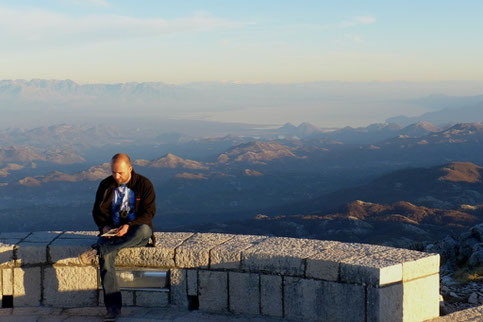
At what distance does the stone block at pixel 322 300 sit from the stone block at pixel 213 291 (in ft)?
2.72

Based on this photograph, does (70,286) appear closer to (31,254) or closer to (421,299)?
(31,254)

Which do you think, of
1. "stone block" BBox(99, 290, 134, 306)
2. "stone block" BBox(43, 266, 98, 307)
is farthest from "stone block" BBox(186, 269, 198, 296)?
"stone block" BBox(43, 266, 98, 307)

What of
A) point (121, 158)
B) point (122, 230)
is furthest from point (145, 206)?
point (121, 158)

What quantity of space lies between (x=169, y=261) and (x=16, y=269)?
88.0 inches

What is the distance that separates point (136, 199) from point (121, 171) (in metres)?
0.43

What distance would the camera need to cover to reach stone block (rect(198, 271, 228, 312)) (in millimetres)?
6816

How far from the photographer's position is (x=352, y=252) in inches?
260

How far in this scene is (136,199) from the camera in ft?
22.1

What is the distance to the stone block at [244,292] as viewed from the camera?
6695mm

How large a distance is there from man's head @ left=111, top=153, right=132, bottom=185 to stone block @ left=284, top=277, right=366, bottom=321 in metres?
2.44

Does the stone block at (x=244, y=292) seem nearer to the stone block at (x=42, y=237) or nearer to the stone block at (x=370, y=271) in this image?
the stone block at (x=370, y=271)

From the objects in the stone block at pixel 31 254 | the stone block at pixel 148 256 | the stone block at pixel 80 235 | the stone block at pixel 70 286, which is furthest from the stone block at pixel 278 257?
the stone block at pixel 31 254

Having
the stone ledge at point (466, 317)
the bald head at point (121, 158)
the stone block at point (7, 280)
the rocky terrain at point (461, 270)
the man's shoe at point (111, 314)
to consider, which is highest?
the bald head at point (121, 158)

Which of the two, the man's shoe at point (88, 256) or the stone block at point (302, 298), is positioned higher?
the man's shoe at point (88, 256)
